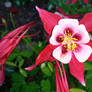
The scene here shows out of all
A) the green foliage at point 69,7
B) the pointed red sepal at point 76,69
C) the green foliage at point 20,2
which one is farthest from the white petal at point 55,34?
Result: the green foliage at point 20,2

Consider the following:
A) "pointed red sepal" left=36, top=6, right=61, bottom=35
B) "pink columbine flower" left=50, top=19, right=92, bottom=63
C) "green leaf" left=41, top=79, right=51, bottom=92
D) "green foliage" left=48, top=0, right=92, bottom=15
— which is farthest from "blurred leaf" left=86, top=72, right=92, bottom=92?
"green foliage" left=48, top=0, right=92, bottom=15

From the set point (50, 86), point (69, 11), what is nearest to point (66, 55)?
point (50, 86)

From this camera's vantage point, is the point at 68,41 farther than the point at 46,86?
No

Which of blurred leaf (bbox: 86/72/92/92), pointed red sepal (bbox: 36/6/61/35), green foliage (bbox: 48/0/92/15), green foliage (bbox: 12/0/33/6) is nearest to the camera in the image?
pointed red sepal (bbox: 36/6/61/35)

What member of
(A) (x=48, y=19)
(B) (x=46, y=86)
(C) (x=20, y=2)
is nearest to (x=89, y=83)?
(B) (x=46, y=86)

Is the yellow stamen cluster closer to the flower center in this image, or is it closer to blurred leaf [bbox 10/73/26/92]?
the flower center

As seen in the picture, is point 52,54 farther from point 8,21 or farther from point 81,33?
point 8,21

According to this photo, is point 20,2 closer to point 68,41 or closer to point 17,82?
point 17,82

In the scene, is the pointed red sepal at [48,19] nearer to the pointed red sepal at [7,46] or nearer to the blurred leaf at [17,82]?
the pointed red sepal at [7,46]
